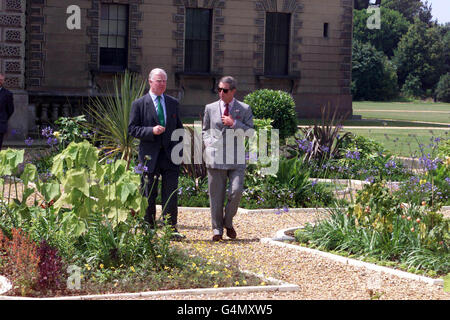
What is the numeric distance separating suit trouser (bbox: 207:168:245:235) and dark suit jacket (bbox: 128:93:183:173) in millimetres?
573

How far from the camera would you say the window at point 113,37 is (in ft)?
95.4

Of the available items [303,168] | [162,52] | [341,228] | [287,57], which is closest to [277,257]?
[341,228]

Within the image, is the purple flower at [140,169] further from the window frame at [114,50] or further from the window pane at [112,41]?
the window pane at [112,41]

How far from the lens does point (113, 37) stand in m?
29.3

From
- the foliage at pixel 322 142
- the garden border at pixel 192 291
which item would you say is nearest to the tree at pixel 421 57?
the foliage at pixel 322 142

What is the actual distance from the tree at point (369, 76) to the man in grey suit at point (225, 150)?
54445 mm

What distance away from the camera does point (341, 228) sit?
28.1ft

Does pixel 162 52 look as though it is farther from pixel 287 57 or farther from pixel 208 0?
pixel 287 57

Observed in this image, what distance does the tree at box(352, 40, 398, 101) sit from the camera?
207 ft

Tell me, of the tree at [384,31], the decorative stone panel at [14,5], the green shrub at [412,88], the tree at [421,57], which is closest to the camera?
the decorative stone panel at [14,5]

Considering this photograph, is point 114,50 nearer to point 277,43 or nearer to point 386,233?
point 277,43

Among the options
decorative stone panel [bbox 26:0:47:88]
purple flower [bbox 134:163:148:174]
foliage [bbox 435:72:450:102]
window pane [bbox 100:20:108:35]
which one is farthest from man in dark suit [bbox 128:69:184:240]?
foliage [bbox 435:72:450:102]

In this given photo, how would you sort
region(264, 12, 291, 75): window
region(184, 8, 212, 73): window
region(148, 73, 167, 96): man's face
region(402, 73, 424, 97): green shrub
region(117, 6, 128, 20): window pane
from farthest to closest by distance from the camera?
region(402, 73, 424, 97): green shrub < region(264, 12, 291, 75): window < region(184, 8, 212, 73): window < region(117, 6, 128, 20): window pane < region(148, 73, 167, 96): man's face

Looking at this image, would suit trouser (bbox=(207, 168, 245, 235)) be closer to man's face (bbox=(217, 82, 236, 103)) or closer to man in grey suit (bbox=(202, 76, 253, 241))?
man in grey suit (bbox=(202, 76, 253, 241))
